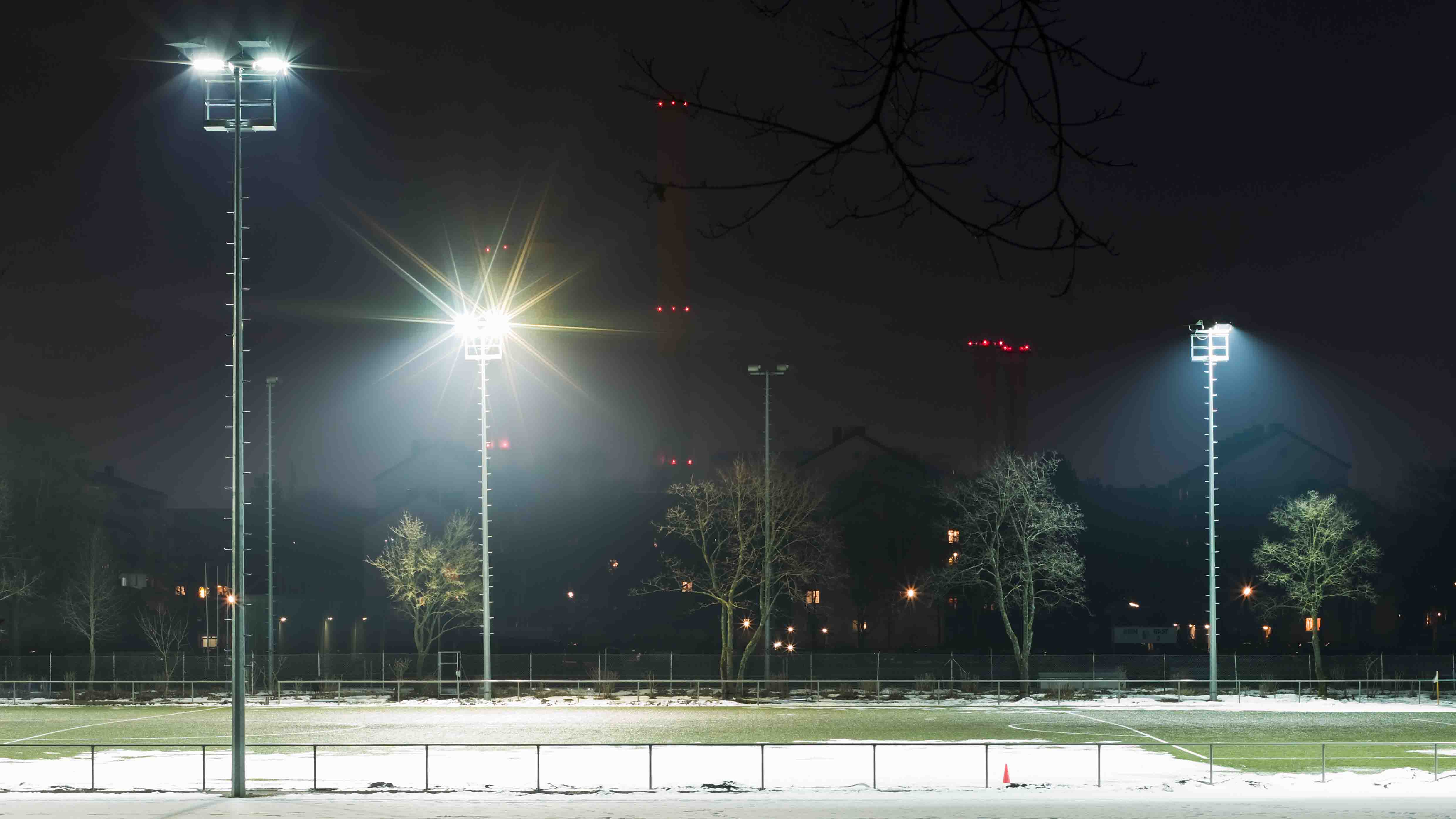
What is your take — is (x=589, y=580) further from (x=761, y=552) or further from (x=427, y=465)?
(x=761, y=552)

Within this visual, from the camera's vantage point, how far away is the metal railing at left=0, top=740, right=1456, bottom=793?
22734mm

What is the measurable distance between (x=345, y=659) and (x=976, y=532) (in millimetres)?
24669

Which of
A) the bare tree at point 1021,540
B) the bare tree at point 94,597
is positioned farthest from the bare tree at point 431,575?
the bare tree at point 1021,540

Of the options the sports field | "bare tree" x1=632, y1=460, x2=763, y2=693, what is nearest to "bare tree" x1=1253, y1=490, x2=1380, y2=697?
the sports field

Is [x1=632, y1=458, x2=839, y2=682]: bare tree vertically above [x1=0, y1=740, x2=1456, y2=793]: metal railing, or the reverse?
[x1=632, y1=458, x2=839, y2=682]: bare tree

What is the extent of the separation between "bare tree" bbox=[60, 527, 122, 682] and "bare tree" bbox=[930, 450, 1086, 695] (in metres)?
33.4

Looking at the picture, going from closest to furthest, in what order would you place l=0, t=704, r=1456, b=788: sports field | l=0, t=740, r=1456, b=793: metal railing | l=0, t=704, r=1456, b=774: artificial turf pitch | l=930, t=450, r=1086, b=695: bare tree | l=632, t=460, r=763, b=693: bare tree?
l=0, t=740, r=1456, b=793: metal railing
l=0, t=704, r=1456, b=788: sports field
l=0, t=704, r=1456, b=774: artificial turf pitch
l=632, t=460, r=763, b=693: bare tree
l=930, t=450, r=1086, b=695: bare tree

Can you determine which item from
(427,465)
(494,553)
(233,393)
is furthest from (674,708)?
(427,465)

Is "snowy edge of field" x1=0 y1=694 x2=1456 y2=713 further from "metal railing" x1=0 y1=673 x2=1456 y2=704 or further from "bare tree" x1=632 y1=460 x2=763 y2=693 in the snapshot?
"bare tree" x1=632 y1=460 x2=763 y2=693

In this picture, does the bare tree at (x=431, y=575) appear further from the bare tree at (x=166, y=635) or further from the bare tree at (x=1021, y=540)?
the bare tree at (x=1021, y=540)

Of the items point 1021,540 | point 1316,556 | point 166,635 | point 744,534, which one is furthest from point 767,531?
point 166,635

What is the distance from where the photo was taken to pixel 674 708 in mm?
41531

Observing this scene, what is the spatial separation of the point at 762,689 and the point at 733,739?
13.6 meters

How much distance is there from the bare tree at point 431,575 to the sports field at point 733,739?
27.3 feet
